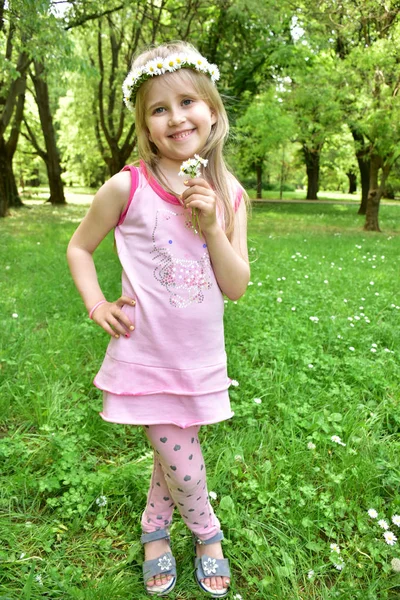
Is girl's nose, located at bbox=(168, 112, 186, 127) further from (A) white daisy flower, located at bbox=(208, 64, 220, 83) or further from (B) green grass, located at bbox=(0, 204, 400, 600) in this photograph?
(B) green grass, located at bbox=(0, 204, 400, 600)

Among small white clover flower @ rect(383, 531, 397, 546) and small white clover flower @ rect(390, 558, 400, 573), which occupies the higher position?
small white clover flower @ rect(383, 531, 397, 546)

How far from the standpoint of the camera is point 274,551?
197 centimetres

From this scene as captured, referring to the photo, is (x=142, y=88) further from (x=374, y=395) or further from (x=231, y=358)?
(x=374, y=395)

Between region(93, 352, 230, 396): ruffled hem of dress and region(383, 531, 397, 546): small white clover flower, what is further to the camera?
region(383, 531, 397, 546): small white clover flower

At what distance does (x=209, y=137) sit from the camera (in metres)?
1.69

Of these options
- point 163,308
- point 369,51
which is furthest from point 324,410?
point 369,51

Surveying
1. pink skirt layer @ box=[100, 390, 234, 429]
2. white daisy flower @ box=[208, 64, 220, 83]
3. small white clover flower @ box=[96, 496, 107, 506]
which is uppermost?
white daisy flower @ box=[208, 64, 220, 83]

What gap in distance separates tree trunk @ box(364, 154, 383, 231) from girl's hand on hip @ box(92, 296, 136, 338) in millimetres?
11363

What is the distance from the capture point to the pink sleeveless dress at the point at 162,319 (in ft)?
5.08

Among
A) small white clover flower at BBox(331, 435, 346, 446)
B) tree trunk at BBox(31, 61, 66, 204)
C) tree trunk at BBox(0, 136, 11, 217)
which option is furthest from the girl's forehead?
tree trunk at BBox(31, 61, 66, 204)

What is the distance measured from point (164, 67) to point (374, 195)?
11.5m

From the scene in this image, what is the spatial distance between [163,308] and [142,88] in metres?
0.77

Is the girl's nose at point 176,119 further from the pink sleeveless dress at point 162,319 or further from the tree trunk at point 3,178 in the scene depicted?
the tree trunk at point 3,178

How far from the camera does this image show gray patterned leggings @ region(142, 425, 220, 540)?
1.65m
